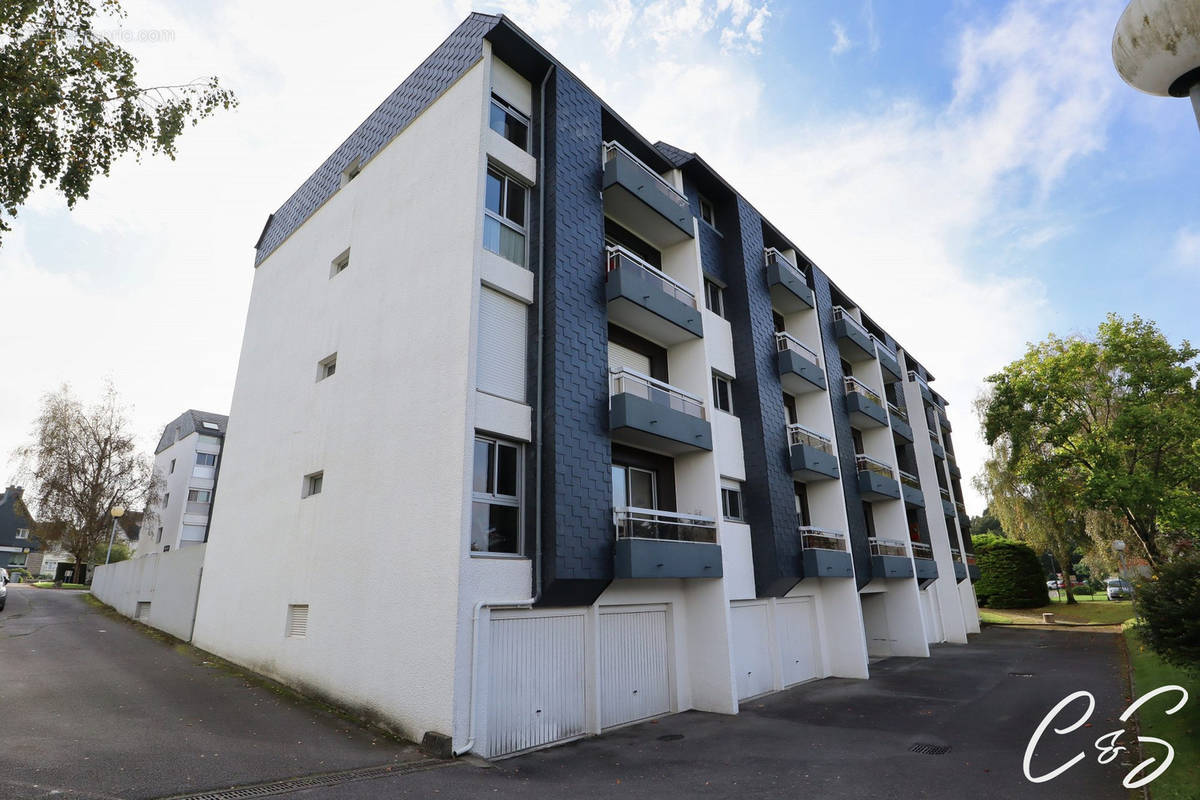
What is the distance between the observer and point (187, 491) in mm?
42594

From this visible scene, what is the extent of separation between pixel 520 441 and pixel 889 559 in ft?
51.6

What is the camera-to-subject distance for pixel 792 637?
56.3 ft

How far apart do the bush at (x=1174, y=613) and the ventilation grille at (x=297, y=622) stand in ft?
48.5

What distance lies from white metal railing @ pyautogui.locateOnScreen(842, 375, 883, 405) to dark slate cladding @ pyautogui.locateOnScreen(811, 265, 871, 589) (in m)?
0.54

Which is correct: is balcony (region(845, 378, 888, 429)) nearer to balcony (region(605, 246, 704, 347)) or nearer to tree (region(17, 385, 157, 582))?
balcony (region(605, 246, 704, 347))

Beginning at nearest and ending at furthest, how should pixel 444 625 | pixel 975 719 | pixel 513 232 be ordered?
pixel 444 625
pixel 975 719
pixel 513 232

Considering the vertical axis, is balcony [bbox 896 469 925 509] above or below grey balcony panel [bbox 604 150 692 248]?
below

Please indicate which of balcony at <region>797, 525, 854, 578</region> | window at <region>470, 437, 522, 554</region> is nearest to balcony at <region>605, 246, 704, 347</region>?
window at <region>470, 437, 522, 554</region>

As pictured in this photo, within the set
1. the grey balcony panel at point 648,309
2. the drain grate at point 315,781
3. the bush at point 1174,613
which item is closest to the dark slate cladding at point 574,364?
the grey balcony panel at point 648,309

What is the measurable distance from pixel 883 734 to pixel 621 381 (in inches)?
325

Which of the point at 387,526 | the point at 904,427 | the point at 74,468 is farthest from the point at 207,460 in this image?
Result: the point at 904,427

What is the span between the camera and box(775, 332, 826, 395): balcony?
1841 cm

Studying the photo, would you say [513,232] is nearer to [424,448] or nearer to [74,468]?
[424,448]

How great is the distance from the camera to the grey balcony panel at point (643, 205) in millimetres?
14422
